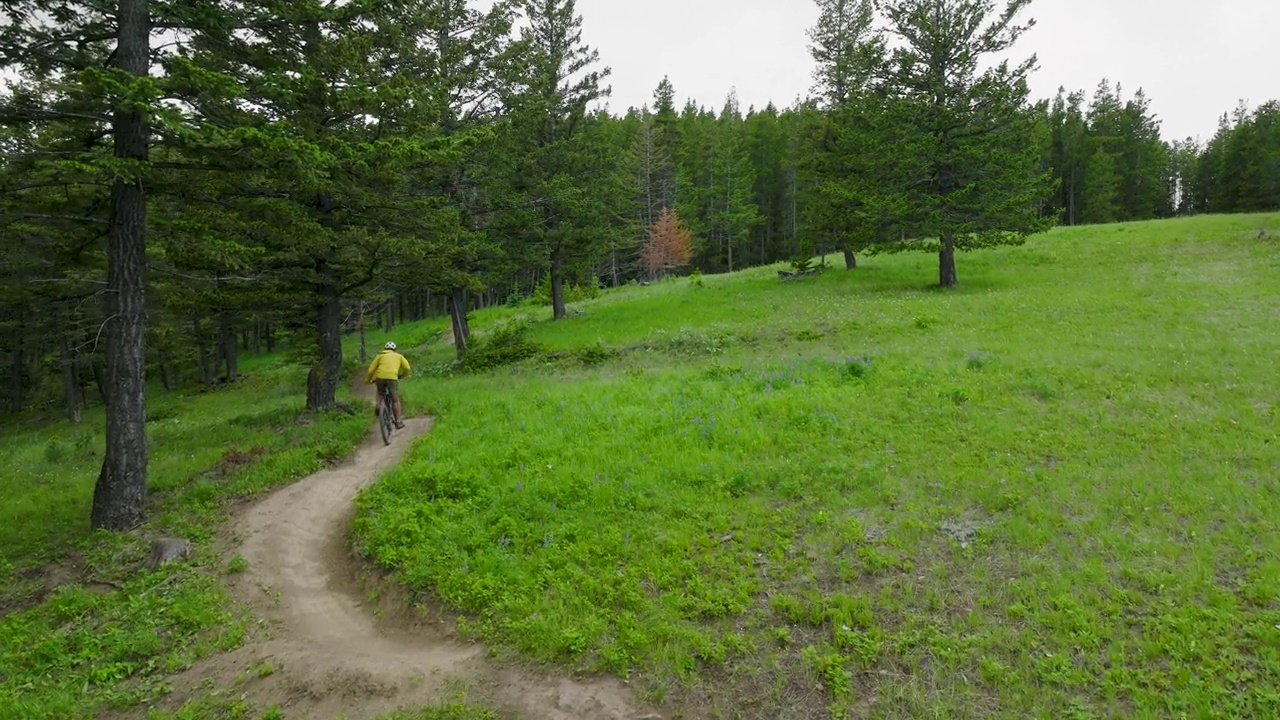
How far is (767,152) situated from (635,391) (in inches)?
2359

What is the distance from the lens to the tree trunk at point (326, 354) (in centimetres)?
1556

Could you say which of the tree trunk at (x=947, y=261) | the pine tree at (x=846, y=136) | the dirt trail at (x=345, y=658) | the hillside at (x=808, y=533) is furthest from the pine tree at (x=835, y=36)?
the dirt trail at (x=345, y=658)

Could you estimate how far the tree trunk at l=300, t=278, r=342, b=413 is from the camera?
15562 millimetres

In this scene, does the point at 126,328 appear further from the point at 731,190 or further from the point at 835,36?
the point at 731,190

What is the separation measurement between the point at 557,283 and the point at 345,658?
80.2 ft

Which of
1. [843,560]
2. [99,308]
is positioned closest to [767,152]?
[99,308]

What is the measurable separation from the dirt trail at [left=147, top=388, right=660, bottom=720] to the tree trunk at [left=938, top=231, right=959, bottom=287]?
2450 centimetres

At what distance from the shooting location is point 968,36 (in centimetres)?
2391

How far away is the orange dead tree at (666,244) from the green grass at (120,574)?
135 ft

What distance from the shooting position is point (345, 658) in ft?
19.9

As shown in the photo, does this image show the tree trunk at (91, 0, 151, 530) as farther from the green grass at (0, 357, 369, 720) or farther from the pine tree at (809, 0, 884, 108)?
the pine tree at (809, 0, 884, 108)

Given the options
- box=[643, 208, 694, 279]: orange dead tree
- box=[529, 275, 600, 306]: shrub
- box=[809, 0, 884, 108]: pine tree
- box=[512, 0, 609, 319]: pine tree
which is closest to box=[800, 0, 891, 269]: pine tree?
box=[809, 0, 884, 108]: pine tree

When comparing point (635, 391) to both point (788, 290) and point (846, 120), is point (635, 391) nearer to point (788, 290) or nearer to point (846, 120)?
point (788, 290)

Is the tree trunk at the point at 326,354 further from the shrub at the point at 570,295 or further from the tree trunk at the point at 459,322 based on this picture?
the shrub at the point at 570,295
